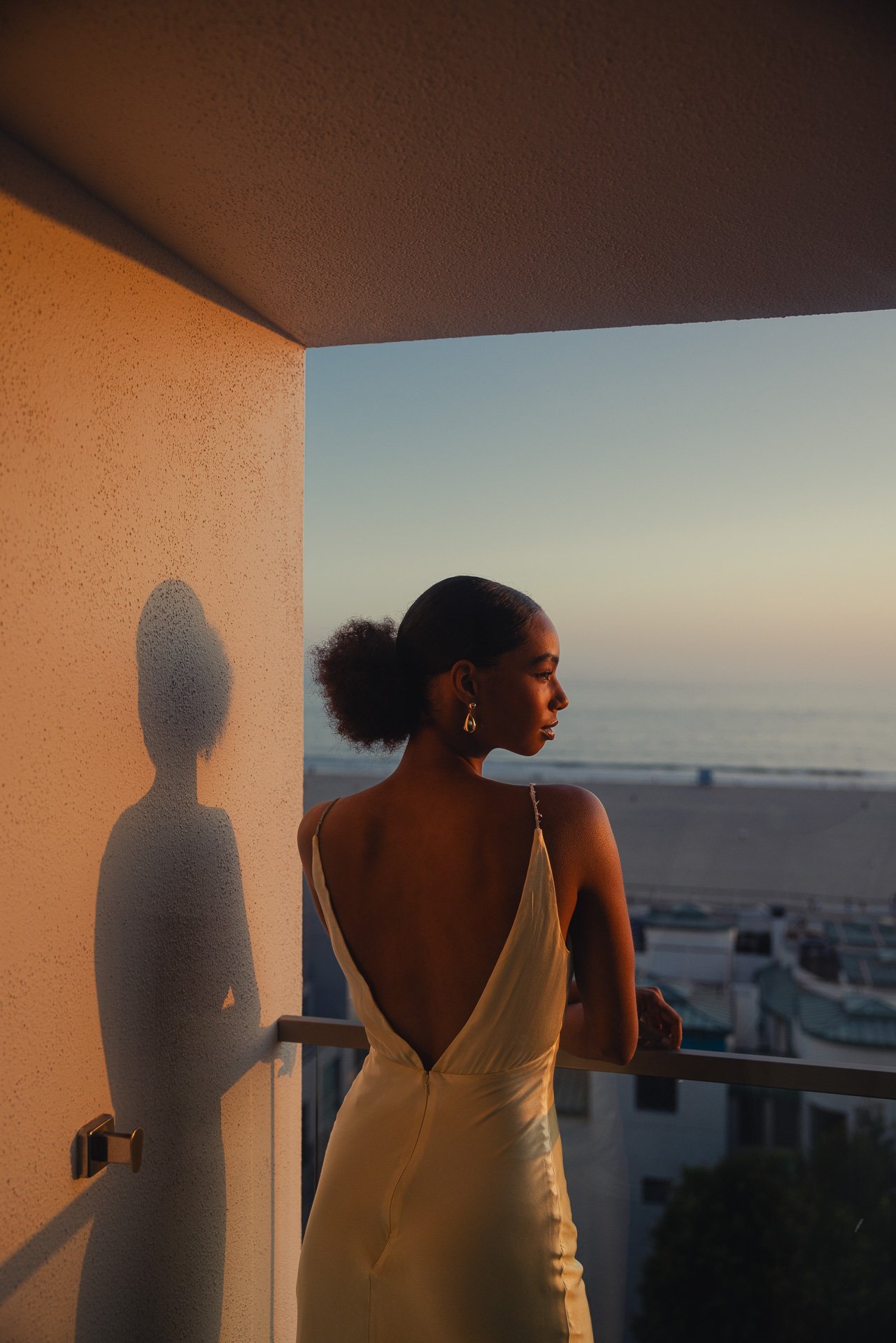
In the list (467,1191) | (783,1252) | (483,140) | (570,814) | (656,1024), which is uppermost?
(483,140)

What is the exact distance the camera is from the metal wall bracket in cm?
135

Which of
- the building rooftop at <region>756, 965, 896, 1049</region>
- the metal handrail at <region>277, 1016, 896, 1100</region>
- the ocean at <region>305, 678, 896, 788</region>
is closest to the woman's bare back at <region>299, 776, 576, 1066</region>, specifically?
the metal handrail at <region>277, 1016, 896, 1100</region>

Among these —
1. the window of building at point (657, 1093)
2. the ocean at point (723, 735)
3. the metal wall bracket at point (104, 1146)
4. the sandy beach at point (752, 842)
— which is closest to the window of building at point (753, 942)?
the sandy beach at point (752, 842)

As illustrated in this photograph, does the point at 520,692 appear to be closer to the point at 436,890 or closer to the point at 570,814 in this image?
the point at 570,814

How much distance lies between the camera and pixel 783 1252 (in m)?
1.77

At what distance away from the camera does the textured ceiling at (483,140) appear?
104cm

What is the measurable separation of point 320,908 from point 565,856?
0.44 m

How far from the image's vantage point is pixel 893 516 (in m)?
46.5

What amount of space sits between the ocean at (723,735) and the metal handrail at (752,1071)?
2567cm

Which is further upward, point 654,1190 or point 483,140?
point 483,140

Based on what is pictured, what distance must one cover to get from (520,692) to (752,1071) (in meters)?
0.81

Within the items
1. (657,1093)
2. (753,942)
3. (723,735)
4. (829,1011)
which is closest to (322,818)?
(657,1093)

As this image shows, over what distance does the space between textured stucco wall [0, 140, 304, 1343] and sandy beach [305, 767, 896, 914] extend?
24.4m

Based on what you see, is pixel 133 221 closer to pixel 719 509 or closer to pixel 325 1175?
pixel 325 1175
